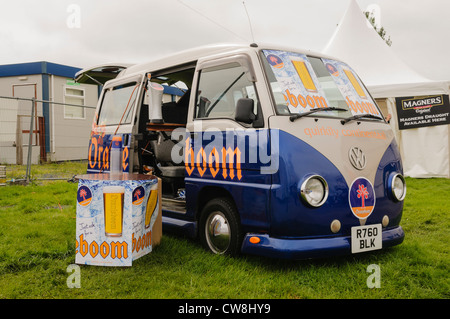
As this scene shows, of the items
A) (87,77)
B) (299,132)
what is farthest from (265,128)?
(87,77)

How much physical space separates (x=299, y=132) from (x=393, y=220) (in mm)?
1338

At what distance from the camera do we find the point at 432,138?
11.2 m

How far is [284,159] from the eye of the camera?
139 inches

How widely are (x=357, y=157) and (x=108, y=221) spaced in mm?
2277

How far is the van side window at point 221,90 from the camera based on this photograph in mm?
4152

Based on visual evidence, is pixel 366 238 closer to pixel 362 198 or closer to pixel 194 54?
pixel 362 198

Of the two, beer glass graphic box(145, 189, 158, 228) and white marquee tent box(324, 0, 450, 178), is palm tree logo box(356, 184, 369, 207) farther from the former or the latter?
white marquee tent box(324, 0, 450, 178)

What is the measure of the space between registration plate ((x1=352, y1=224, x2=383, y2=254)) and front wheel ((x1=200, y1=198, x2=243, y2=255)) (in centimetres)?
99

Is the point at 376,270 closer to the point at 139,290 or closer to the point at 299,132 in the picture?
the point at 299,132

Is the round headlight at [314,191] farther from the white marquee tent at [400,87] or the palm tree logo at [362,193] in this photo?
the white marquee tent at [400,87]

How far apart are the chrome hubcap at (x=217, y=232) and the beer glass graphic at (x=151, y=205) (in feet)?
1.80

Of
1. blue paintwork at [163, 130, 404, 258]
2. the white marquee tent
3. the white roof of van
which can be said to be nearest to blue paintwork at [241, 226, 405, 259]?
blue paintwork at [163, 130, 404, 258]

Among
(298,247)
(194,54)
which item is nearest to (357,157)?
(298,247)

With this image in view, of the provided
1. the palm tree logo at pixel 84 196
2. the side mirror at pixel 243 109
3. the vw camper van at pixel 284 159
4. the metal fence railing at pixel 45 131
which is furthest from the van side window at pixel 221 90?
the metal fence railing at pixel 45 131
